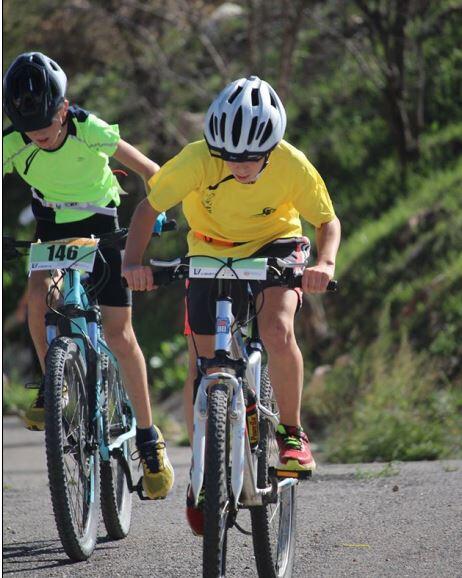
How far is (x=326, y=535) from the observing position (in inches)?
225

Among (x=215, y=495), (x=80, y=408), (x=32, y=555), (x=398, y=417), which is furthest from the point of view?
(x=398, y=417)

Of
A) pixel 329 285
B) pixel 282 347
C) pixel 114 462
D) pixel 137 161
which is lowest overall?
pixel 114 462

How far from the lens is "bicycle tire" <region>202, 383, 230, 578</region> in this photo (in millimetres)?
4207

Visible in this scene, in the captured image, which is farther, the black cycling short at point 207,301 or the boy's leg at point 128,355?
the boy's leg at point 128,355

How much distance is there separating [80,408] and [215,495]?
1.38 meters

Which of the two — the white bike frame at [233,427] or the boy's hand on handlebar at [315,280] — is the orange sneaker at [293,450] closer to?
the white bike frame at [233,427]

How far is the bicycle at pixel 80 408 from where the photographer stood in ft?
16.6

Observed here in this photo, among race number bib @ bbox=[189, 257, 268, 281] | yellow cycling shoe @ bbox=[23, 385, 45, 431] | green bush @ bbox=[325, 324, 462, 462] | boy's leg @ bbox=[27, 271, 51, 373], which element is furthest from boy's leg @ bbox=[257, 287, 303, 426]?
green bush @ bbox=[325, 324, 462, 462]

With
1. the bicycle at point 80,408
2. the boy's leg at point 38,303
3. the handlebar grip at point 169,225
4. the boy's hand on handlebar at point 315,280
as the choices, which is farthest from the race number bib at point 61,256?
the boy's hand on handlebar at point 315,280

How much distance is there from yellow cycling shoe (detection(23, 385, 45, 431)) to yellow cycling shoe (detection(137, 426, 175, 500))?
548 millimetres

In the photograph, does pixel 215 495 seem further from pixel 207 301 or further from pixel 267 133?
pixel 267 133

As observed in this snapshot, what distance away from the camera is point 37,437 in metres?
11.9

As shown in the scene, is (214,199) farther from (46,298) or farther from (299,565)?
(299,565)

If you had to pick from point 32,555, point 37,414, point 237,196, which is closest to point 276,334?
point 237,196
